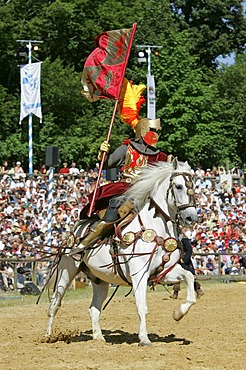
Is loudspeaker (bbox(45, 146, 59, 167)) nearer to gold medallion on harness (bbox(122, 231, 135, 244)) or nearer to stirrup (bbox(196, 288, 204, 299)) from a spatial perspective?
stirrup (bbox(196, 288, 204, 299))

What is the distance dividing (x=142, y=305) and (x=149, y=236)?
839mm

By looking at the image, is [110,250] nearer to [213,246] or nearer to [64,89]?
[213,246]

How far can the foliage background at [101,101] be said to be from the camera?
4306 centimetres

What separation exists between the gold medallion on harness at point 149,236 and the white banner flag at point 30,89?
71.3 feet

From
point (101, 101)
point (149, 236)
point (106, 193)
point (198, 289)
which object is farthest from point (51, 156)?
point (101, 101)

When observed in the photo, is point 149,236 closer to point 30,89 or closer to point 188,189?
point 188,189

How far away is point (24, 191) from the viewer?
2666 cm

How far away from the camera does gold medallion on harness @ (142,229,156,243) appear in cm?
1088

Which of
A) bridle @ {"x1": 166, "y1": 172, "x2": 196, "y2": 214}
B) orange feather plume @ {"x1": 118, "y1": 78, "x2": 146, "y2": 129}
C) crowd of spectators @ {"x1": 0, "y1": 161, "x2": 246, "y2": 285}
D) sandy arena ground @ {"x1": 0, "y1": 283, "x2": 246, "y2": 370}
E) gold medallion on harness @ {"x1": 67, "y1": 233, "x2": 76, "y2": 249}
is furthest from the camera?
crowd of spectators @ {"x1": 0, "y1": 161, "x2": 246, "y2": 285}

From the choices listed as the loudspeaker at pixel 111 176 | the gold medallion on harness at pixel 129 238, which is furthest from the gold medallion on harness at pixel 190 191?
the loudspeaker at pixel 111 176

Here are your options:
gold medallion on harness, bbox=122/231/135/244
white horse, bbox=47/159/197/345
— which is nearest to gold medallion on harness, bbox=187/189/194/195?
white horse, bbox=47/159/197/345

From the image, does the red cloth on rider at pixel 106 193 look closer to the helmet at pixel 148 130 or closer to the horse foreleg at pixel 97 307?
the helmet at pixel 148 130

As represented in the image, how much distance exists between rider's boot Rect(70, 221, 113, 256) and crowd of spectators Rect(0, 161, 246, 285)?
31.1 feet

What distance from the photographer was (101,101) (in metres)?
44.5
